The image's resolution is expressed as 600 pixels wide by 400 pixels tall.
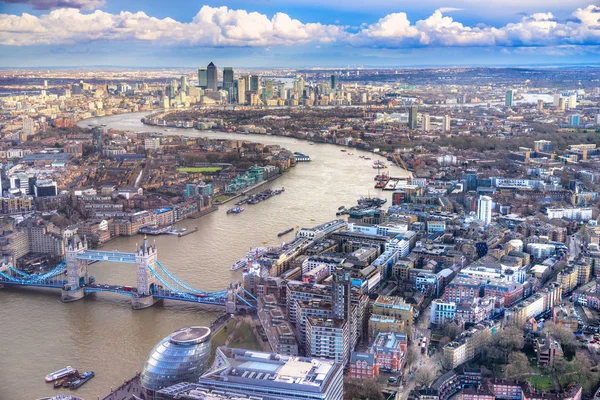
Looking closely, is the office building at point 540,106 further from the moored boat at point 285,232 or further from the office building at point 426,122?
the moored boat at point 285,232

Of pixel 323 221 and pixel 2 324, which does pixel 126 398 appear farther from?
pixel 323 221

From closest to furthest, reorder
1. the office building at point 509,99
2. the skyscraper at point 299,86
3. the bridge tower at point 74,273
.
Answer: the bridge tower at point 74,273
the office building at point 509,99
the skyscraper at point 299,86

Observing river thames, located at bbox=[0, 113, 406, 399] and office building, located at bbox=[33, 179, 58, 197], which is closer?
river thames, located at bbox=[0, 113, 406, 399]

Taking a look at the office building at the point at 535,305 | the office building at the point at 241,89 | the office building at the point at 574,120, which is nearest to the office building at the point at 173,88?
the office building at the point at 241,89

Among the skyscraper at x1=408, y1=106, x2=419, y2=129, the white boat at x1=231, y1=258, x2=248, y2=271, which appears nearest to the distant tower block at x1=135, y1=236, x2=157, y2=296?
the white boat at x1=231, y1=258, x2=248, y2=271

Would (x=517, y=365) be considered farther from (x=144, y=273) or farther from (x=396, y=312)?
(x=144, y=273)

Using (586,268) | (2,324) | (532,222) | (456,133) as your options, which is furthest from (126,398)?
(456,133)

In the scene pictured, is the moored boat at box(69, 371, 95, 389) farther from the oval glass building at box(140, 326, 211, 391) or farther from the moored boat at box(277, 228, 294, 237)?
the moored boat at box(277, 228, 294, 237)
